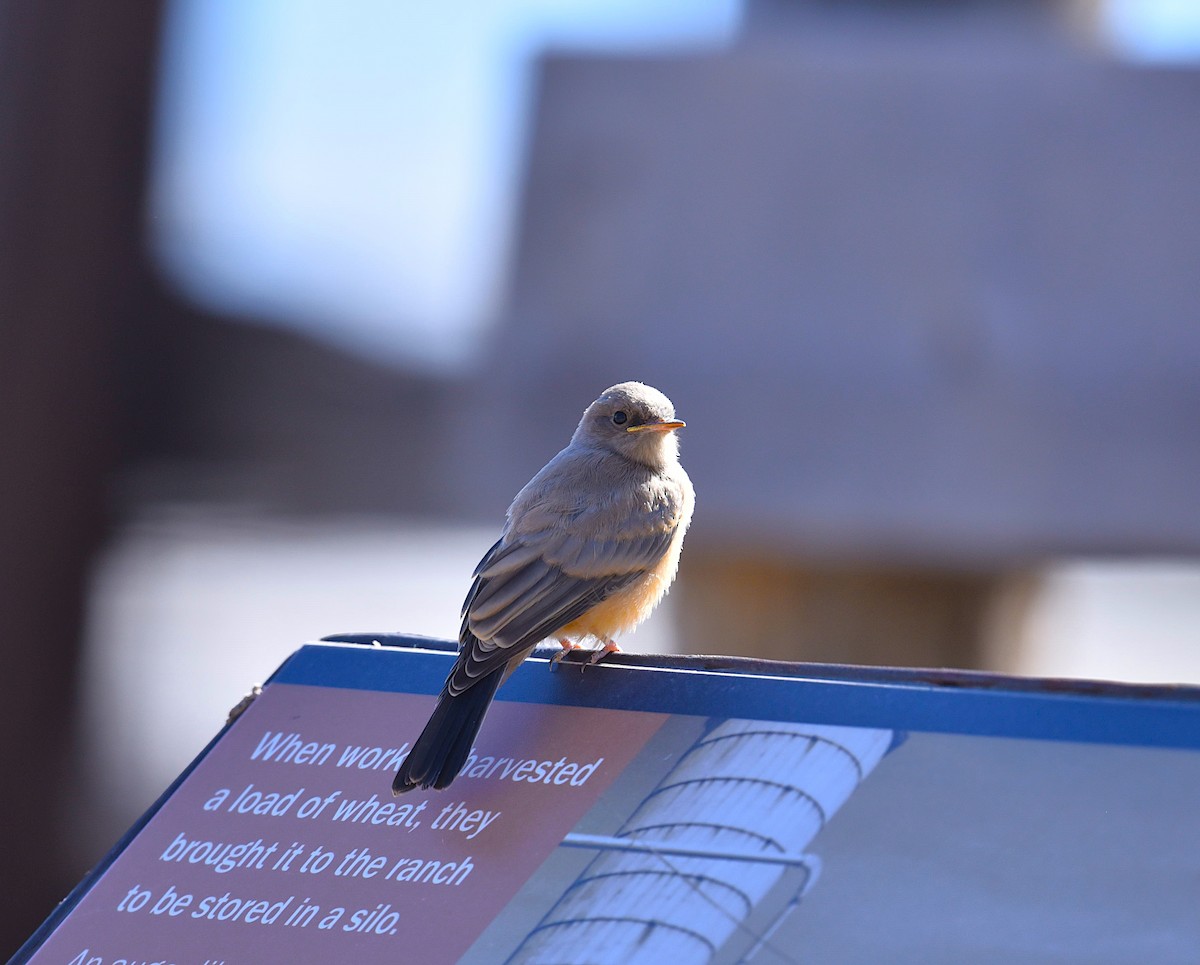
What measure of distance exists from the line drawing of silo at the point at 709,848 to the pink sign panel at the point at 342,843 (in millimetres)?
134

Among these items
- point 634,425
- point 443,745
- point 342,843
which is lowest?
point 342,843

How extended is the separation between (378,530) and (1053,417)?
3.15m

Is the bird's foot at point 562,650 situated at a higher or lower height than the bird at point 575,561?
lower

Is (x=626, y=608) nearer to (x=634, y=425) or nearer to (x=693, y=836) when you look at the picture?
(x=634, y=425)

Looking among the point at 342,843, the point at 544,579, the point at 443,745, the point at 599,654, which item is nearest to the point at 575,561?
the point at 544,579

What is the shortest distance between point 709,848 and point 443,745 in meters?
0.62

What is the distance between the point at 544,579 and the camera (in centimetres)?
369

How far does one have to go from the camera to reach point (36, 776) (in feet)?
22.7

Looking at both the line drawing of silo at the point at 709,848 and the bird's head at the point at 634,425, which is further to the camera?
the bird's head at the point at 634,425

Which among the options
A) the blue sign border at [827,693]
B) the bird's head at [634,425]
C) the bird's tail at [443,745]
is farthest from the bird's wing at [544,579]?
the bird's head at [634,425]

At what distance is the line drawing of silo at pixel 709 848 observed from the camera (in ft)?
7.86

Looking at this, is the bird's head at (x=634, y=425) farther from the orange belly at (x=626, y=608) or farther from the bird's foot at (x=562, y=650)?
the bird's foot at (x=562, y=650)

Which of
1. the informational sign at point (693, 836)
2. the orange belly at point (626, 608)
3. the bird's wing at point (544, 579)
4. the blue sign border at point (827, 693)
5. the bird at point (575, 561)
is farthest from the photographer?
the orange belly at point (626, 608)

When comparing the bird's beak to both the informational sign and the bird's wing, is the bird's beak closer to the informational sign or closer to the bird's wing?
the bird's wing
